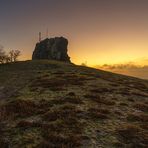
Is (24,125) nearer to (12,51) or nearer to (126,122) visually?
(126,122)

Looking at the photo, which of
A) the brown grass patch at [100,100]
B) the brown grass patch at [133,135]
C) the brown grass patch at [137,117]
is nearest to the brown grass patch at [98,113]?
the brown grass patch at [137,117]

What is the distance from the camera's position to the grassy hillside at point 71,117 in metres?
24.9

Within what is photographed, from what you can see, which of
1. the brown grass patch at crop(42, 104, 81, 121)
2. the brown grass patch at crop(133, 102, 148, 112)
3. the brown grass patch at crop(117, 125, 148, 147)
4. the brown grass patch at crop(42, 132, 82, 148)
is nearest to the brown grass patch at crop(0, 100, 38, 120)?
the brown grass patch at crop(42, 104, 81, 121)

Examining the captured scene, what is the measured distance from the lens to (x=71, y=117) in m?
30.6

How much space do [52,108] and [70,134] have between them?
8.46 metres

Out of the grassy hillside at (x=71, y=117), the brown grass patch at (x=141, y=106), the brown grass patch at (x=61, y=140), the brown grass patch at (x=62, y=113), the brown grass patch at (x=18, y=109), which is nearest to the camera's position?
the brown grass patch at (x=61, y=140)

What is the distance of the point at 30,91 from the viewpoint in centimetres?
4484

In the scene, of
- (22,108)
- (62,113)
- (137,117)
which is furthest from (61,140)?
(137,117)

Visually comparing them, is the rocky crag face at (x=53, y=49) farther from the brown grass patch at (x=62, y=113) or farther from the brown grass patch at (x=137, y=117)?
the brown grass patch at (x=137, y=117)

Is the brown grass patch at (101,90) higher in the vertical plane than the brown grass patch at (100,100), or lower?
higher

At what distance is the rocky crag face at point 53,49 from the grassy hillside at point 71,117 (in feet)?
312

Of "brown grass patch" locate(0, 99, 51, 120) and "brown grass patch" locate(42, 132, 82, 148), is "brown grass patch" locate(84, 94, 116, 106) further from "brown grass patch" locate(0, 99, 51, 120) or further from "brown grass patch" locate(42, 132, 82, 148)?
"brown grass patch" locate(42, 132, 82, 148)

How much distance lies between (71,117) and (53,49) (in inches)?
4628

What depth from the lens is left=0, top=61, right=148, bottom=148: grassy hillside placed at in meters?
24.9
